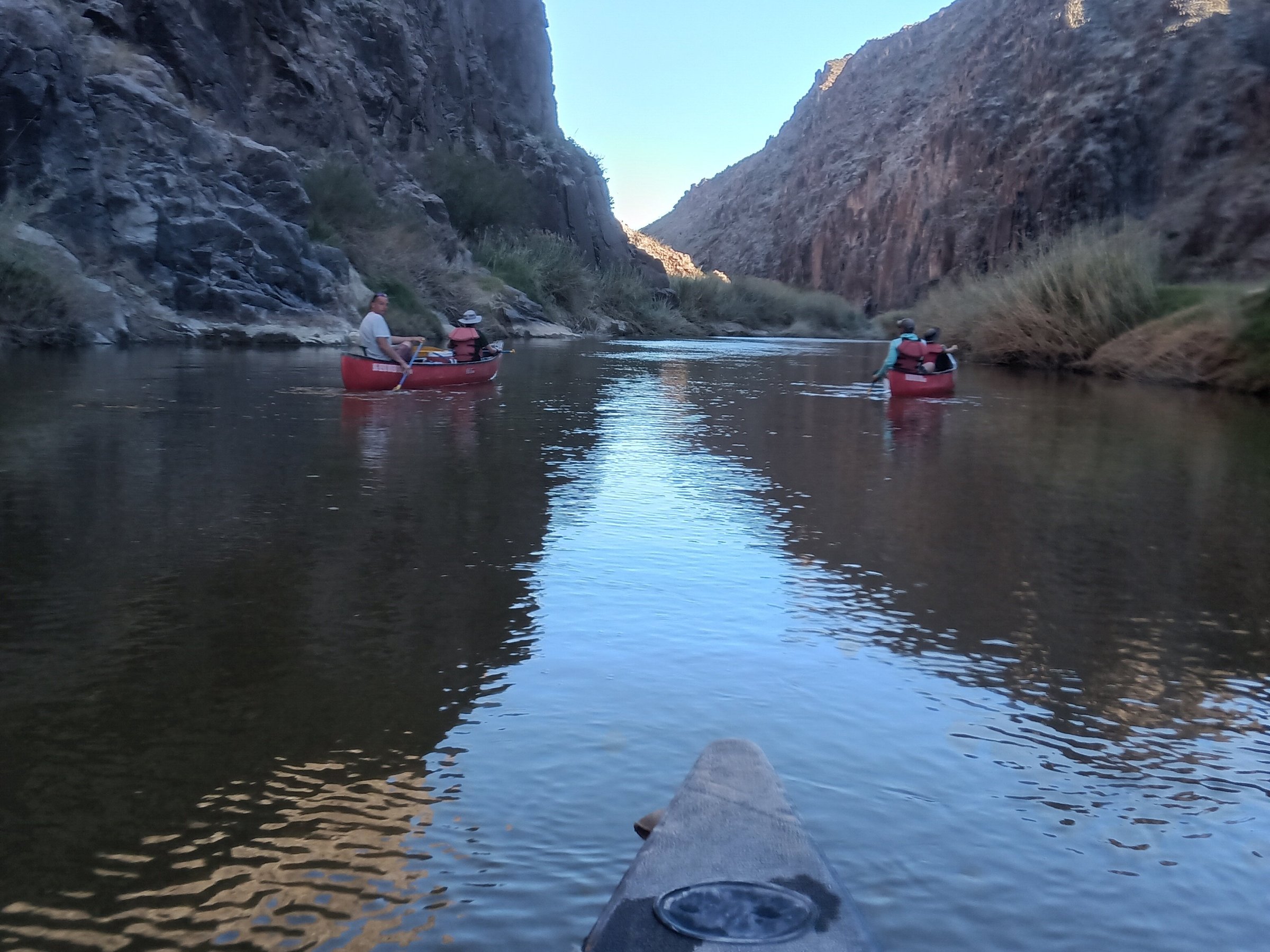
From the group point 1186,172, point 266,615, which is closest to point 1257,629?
point 266,615

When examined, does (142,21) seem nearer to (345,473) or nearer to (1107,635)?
(345,473)

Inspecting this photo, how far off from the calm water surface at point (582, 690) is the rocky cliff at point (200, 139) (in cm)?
1888

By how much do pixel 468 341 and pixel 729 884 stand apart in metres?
15.8

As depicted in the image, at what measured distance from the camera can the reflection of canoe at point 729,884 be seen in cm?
218

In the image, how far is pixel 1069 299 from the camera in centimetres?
2595

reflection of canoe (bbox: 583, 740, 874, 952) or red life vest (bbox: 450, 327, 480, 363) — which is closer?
reflection of canoe (bbox: 583, 740, 874, 952)

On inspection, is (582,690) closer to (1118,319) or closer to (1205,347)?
(1205,347)

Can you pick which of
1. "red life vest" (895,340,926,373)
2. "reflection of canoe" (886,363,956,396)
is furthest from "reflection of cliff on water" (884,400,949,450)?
"red life vest" (895,340,926,373)

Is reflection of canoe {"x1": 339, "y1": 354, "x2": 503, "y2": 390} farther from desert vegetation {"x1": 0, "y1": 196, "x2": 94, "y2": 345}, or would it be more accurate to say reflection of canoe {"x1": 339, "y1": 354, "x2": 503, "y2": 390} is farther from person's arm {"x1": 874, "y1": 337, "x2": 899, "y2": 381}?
desert vegetation {"x1": 0, "y1": 196, "x2": 94, "y2": 345}

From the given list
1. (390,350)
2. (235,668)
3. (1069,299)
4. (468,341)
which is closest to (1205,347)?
(1069,299)

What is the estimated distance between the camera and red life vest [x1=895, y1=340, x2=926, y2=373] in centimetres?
1761

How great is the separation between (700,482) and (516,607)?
3966 mm

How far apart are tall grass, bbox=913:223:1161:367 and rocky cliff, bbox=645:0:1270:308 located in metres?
12.7

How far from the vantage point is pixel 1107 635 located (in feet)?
17.0
